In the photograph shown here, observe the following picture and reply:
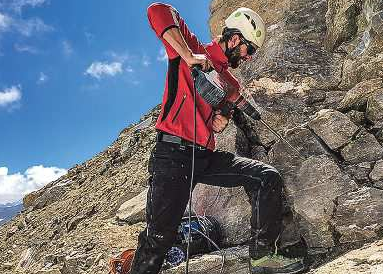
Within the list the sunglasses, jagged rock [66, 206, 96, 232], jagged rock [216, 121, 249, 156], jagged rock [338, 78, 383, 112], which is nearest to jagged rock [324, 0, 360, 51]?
jagged rock [338, 78, 383, 112]

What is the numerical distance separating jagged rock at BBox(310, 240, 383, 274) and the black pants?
3.51ft

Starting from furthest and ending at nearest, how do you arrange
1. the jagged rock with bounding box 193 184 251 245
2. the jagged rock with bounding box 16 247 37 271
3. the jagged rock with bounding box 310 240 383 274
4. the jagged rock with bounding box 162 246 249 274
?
the jagged rock with bounding box 16 247 37 271 → the jagged rock with bounding box 193 184 251 245 → the jagged rock with bounding box 162 246 249 274 → the jagged rock with bounding box 310 240 383 274

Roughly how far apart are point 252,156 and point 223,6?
11738 millimetres

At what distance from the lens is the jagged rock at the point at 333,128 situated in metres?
8.55

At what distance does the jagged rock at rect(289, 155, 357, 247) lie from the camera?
24.3 ft

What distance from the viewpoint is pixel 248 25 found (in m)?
7.45

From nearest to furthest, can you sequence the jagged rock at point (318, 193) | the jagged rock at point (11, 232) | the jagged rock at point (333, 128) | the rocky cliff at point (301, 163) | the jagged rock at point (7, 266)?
the rocky cliff at point (301, 163) < the jagged rock at point (318, 193) < the jagged rock at point (333, 128) < the jagged rock at point (7, 266) < the jagged rock at point (11, 232)

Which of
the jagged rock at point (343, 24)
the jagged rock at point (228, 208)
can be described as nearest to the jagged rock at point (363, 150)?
the jagged rock at point (228, 208)

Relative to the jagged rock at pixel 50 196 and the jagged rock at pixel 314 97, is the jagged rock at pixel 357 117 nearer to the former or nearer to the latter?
the jagged rock at pixel 314 97

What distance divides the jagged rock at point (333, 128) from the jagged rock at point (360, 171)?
2.01ft

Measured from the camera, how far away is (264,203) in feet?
23.1

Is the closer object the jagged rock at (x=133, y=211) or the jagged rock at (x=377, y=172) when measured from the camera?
the jagged rock at (x=377, y=172)

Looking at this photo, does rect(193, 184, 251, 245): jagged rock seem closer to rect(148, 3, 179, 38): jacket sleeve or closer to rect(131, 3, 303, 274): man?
rect(131, 3, 303, 274): man

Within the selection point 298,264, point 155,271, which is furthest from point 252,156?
point 155,271
